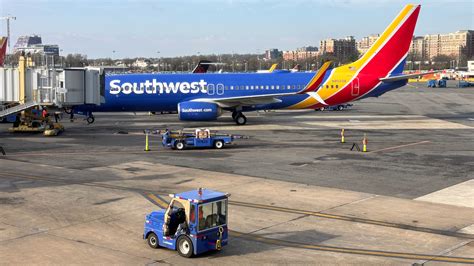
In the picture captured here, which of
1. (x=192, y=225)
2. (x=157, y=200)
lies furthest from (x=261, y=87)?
(x=192, y=225)

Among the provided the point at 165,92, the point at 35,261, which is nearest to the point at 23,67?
the point at 165,92

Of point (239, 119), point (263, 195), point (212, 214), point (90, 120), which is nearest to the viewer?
point (212, 214)

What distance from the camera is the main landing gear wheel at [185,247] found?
50.0 ft

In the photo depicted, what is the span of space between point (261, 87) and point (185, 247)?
36577 mm

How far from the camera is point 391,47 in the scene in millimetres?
52062

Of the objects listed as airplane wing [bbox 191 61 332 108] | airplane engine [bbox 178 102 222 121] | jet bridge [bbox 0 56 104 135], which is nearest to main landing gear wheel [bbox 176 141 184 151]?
jet bridge [bbox 0 56 104 135]

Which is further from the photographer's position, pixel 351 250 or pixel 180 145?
pixel 180 145

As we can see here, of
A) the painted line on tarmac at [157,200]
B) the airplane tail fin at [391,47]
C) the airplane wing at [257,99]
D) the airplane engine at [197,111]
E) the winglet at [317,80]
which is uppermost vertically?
the airplane tail fin at [391,47]

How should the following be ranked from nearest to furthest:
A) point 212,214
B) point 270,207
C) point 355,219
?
point 212,214
point 355,219
point 270,207

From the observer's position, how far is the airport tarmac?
15969 millimetres

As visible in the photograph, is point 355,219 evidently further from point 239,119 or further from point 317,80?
point 239,119

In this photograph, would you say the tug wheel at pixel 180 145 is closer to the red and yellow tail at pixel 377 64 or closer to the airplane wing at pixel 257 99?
the airplane wing at pixel 257 99

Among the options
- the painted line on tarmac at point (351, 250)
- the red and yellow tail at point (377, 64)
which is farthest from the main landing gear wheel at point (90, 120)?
the painted line on tarmac at point (351, 250)

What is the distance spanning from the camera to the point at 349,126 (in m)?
50.8
